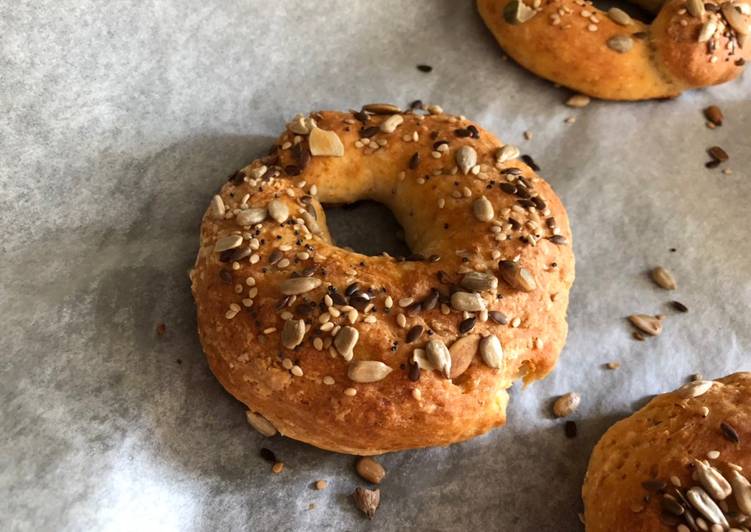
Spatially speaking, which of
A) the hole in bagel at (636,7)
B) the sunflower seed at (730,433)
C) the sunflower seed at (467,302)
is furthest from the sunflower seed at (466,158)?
the hole in bagel at (636,7)

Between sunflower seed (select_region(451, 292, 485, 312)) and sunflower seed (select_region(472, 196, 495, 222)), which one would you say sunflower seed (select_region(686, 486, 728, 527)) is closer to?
sunflower seed (select_region(451, 292, 485, 312))

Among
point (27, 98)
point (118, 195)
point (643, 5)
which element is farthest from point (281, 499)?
point (643, 5)

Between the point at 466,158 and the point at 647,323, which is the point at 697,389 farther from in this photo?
the point at 466,158

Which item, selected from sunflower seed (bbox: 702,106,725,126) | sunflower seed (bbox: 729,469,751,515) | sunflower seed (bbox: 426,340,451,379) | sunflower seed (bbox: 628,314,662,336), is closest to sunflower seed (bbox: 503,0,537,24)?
sunflower seed (bbox: 702,106,725,126)

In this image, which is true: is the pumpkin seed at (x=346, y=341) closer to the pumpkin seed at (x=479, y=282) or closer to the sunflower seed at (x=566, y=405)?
the pumpkin seed at (x=479, y=282)

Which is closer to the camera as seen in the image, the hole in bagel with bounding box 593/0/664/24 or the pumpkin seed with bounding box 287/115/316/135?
the pumpkin seed with bounding box 287/115/316/135

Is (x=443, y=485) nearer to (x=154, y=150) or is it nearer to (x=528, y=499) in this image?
(x=528, y=499)
